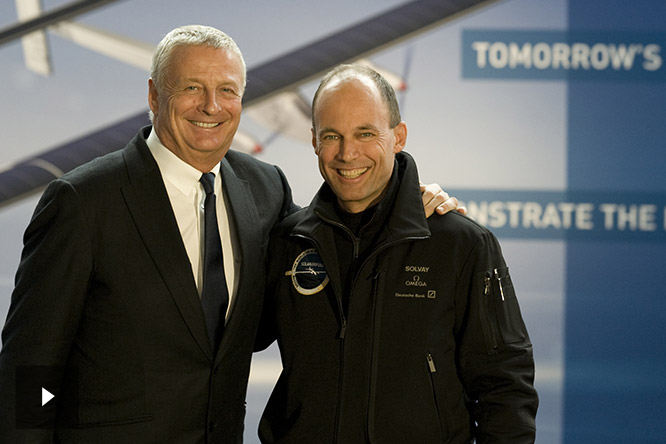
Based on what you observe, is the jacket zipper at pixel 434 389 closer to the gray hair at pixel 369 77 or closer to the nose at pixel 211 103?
the gray hair at pixel 369 77

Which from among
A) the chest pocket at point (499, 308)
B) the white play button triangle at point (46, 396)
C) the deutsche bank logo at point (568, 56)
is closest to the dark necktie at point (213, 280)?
the white play button triangle at point (46, 396)

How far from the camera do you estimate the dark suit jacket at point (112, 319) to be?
69.4 inches

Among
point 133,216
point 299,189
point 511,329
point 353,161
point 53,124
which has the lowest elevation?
point 511,329

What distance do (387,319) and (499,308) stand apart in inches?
10.7

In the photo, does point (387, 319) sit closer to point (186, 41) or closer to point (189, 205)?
point (189, 205)

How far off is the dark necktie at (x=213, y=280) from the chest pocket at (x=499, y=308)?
2.16ft

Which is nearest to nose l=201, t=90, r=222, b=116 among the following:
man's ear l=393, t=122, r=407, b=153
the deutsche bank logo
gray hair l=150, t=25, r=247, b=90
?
gray hair l=150, t=25, r=247, b=90

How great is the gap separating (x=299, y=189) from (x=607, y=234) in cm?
164

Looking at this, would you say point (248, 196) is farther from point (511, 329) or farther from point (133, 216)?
point (511, 329)

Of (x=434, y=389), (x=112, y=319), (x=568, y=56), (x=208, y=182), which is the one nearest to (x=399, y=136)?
(x=208, y=182)

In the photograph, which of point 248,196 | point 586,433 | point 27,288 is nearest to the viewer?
point 27,288

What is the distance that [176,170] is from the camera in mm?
1952

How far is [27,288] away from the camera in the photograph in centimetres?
177

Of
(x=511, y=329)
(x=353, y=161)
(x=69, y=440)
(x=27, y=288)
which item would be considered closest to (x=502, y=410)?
(x=511, y=329)
